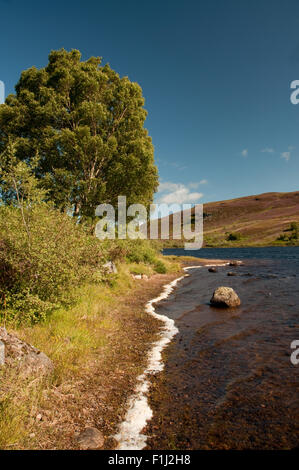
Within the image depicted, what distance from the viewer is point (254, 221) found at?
4892 inches

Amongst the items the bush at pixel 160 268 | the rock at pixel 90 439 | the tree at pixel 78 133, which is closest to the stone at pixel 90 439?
the rock at pixel 90 439

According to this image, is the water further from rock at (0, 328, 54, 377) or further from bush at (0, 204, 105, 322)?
bush at (0, 204, 105, 322)

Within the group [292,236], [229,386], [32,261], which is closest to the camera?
[229,386]

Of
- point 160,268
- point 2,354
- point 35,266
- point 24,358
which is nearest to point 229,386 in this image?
point 24,358

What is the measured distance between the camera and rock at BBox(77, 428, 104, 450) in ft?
16.2

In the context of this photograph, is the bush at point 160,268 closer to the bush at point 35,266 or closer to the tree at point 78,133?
the tree at point 78,133

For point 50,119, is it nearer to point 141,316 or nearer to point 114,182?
point 114,182

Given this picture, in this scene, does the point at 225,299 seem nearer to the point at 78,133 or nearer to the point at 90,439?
the point at 90,439

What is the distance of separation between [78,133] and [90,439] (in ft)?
60.9

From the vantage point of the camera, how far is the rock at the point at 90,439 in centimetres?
493

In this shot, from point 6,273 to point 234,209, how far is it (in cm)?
16283

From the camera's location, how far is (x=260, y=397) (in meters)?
6.57

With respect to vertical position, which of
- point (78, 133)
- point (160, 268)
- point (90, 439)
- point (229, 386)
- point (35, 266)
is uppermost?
point (78, 133)

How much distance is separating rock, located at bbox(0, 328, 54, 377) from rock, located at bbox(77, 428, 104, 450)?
1764mm
